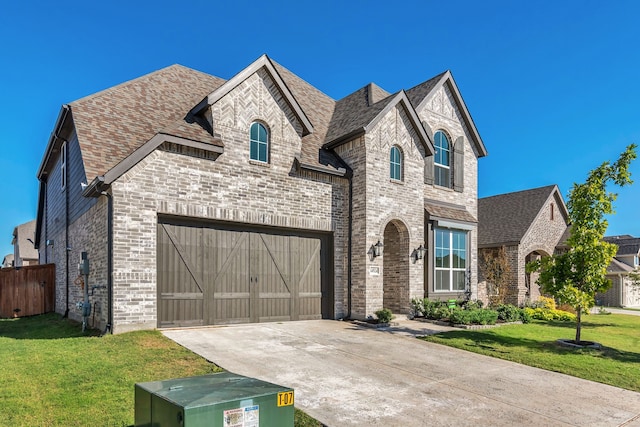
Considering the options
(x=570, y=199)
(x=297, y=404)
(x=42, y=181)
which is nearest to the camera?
(x=297, y=404)

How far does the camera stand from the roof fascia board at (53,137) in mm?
13012

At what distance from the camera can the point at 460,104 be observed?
1881cm

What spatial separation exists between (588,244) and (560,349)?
2.69 m

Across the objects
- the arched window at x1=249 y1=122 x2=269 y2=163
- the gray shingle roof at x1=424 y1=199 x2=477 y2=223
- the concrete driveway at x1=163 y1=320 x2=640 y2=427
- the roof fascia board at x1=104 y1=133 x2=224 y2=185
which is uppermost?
the arched window at x1=249 y1=122 x2=269 y2=163

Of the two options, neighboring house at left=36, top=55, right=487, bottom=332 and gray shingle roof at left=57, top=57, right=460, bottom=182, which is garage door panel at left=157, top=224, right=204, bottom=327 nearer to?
neighboring house at left=36, top=55, right=487, bottom=332

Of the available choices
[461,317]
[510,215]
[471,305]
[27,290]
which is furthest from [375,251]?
[510,215]

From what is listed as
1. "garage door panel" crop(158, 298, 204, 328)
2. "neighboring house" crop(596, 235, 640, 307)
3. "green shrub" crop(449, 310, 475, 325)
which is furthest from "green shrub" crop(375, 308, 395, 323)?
"neighboring house" crop(596, 235, 640, 307)

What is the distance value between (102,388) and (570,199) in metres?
11.3

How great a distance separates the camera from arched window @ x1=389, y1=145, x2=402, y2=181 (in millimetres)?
15359

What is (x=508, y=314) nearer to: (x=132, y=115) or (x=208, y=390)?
(x=132, y=115)

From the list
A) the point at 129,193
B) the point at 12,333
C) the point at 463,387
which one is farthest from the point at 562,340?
the point at 12,333

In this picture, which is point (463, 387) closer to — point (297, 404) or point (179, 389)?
point (297, 404)

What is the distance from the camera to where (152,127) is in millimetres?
12781

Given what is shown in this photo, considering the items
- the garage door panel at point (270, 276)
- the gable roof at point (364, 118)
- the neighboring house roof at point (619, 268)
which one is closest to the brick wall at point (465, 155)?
the gable roof at point (364, 118)
